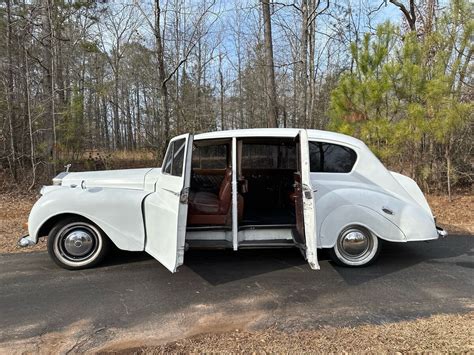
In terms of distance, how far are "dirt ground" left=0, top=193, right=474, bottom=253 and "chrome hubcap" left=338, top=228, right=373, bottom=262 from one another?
295 cm

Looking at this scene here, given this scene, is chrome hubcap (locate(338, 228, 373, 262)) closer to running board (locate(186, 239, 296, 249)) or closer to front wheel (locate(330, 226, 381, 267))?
front wheel (locate(330, 226, 381, 267))

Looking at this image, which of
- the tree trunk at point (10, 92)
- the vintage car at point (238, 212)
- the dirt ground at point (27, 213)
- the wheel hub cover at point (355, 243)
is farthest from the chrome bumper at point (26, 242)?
the tree trunk at point (10, 92)

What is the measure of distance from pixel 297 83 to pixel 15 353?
16844 mm

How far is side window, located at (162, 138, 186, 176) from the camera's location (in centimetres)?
440

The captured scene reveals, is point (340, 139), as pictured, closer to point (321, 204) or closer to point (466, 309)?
point (321, 204)

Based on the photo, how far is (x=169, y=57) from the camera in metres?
16.1

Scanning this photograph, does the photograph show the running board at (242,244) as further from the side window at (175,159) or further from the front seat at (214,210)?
the side window at (175,159)

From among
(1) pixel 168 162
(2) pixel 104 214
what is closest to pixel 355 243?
(1) pixel 168 162

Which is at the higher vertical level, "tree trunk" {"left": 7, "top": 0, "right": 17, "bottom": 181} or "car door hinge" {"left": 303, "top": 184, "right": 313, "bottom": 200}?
"tree trunk" {"left": 7, "top": 0, "right": 17, "bottom": 181}

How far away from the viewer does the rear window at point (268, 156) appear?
18.0 ft

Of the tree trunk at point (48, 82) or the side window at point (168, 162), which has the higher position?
the tree trunk at point (48, 82)

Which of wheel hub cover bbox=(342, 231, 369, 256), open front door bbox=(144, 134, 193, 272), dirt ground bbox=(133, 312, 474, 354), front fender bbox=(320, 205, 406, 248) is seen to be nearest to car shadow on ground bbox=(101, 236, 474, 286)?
wheel hub cover bbox=(342, 231, 369, 256)

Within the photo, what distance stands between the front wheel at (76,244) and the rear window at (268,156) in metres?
2.34

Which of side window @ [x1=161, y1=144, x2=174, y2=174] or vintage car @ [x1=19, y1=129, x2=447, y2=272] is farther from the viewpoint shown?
side window @ [x1=161, y1=144, x2=174, y2=174]
